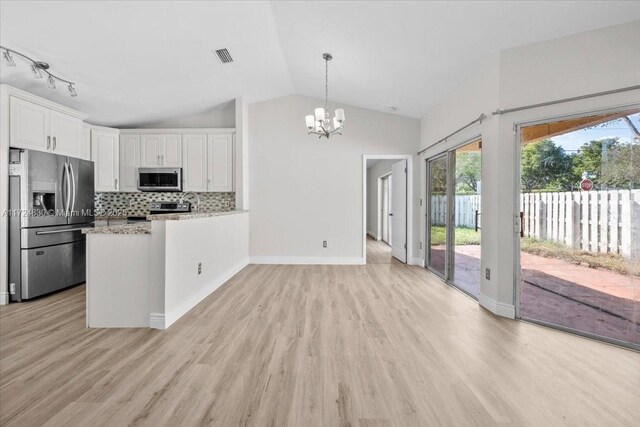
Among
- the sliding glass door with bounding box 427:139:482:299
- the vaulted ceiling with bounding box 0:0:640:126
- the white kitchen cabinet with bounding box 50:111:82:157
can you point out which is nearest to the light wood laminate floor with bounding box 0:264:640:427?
the sliding glass door with bounding box 427:139:482:299

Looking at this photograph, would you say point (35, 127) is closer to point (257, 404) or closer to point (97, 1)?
point (97, 1)

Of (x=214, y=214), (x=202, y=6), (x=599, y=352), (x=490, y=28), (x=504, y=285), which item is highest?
(x=202, y=6)

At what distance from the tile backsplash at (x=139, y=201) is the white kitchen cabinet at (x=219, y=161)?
32 cm

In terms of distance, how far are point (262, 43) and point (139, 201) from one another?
362 centimetres

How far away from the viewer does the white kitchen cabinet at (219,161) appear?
5.17 meters

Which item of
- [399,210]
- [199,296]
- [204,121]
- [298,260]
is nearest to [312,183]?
[298,260]

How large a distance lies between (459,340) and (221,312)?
86.4 inches

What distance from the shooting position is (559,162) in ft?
9.03

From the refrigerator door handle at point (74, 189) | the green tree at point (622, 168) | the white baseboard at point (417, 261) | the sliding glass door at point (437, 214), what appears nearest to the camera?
the green tree at point (622, 168)

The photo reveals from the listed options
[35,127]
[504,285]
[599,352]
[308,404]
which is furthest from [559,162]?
[35,127]

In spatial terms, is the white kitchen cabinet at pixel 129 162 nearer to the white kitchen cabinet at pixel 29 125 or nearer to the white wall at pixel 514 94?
the white kitchen cabinet at pixel 29 125

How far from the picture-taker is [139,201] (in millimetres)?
5410

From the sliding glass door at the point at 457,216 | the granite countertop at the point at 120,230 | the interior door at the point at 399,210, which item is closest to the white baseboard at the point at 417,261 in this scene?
the interior door at the point at 399,210

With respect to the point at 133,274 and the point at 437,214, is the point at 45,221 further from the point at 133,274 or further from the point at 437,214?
the point at 437,214
